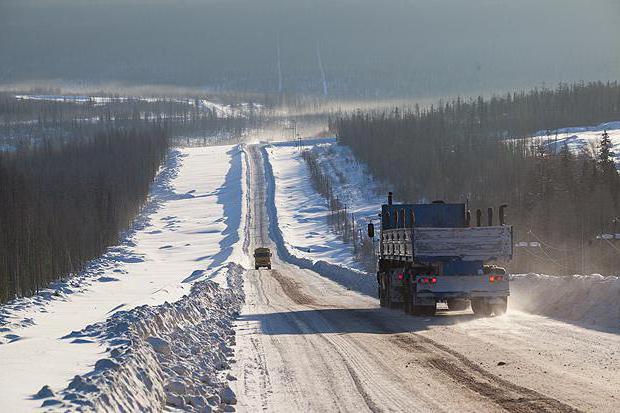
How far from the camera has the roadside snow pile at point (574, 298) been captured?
2136cm

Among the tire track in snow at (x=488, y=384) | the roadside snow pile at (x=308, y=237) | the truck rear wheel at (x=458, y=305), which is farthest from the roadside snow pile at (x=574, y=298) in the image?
the roadside snow pile at (x=308, y=237)

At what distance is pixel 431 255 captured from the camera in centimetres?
2506

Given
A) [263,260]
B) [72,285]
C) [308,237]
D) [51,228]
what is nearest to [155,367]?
[72,285]

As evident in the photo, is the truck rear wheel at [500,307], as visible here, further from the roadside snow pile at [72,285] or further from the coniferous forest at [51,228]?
the coniferous forest at [51,228]

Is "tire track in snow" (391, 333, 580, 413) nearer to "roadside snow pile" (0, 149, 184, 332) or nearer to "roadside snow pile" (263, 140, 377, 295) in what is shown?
"roadside snow pile" (0, 149, 184, 332)

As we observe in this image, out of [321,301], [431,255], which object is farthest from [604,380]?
[321,301]

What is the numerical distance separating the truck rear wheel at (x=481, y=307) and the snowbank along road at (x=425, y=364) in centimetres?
43

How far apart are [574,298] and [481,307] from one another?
277cm

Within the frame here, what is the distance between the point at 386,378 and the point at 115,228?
154 m

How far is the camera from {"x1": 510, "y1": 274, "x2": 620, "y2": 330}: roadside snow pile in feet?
70.1

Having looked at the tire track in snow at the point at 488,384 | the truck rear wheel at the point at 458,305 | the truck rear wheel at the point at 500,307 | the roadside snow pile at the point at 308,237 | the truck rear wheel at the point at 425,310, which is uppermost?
the tire track in snow at the point at 488,384

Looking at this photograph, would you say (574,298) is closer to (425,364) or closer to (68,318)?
(425,364)

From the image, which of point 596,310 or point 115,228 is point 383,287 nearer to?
point 596,310

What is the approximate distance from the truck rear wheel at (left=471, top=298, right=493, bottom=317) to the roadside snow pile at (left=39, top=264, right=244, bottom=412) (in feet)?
24.6
